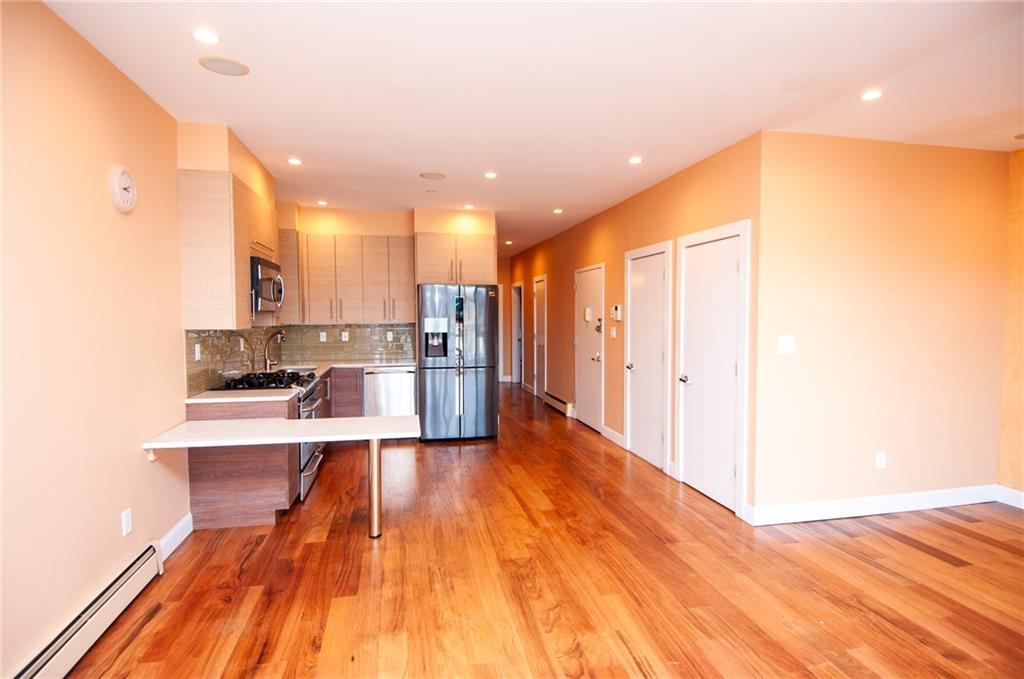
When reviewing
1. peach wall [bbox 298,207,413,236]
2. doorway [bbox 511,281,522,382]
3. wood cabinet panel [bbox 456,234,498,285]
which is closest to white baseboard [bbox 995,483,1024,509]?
wood cabinet panel [bbox 456,234,498,285]

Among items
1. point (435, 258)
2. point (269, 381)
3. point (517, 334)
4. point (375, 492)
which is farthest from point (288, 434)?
point (517, 334)

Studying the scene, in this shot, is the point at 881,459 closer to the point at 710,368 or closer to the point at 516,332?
the point at 710,368

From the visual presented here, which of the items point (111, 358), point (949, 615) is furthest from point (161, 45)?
point (949, 615)

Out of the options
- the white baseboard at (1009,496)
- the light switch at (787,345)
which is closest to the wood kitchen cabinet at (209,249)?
the light switch at (787,345)

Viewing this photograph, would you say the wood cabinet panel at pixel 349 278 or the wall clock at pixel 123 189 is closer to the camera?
the wall clock at pixel 123 189

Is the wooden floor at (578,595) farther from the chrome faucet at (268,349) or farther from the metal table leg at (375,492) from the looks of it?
the chrome faucet at (268,349)

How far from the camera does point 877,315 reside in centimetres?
357

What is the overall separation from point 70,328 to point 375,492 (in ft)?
5.86

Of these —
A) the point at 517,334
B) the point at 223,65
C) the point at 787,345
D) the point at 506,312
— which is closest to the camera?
the point at 223,65

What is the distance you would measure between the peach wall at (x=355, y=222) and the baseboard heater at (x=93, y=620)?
410 cm

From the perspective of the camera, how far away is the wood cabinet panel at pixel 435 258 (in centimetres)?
588

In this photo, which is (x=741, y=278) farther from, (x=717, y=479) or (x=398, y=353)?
(x=398, y=353)

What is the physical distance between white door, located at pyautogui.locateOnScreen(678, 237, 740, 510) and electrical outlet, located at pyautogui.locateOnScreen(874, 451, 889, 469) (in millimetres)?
1032

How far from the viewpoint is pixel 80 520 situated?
86.1 inches
